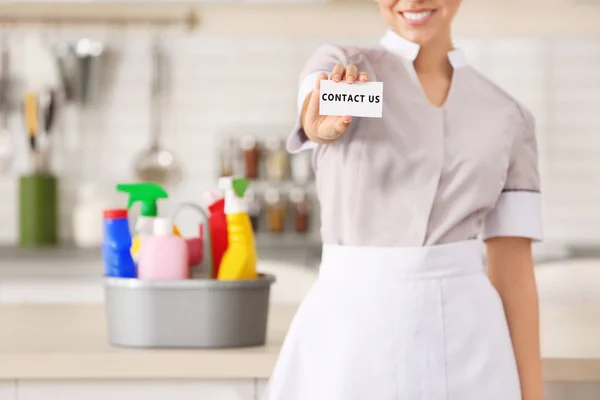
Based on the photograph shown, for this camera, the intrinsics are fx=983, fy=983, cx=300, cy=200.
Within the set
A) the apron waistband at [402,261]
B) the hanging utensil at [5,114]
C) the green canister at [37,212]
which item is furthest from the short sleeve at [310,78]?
the hanging utensil at [5,114]

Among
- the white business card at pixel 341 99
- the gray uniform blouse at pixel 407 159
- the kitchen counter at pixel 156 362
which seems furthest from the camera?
the kitchen counter at pixel 156 362

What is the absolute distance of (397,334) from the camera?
1.05 m

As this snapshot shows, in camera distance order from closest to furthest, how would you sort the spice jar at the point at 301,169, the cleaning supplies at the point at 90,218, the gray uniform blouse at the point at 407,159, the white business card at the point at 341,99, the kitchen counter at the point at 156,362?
the white business card at the point at 341,99 < the gray uniform blouse at the point at 407,159 < the kitchen counter at the point at 156,362 < the cleaning supplies at the point at 90,218 < the spice jar at the point at 301,169

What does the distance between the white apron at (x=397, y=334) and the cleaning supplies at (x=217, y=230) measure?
0.27 m

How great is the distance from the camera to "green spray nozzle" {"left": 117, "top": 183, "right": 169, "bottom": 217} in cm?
131

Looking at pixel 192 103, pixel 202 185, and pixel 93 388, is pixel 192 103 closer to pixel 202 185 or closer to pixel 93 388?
pixel 202 185

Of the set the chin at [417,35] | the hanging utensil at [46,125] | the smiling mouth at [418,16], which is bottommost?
the chin at [417,35]

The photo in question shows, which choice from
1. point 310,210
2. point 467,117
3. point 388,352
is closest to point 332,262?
point 388,352

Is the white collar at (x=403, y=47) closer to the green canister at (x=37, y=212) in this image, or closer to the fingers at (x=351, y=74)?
the fingers at (x=351, y=74)

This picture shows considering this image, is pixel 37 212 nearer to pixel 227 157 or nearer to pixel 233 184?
pixel 227 157

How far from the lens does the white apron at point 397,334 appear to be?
1.05 metres

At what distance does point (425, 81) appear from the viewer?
3.77ft

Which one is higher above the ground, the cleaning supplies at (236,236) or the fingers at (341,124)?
the fingers at (341,124)

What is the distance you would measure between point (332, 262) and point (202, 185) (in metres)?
2.40
